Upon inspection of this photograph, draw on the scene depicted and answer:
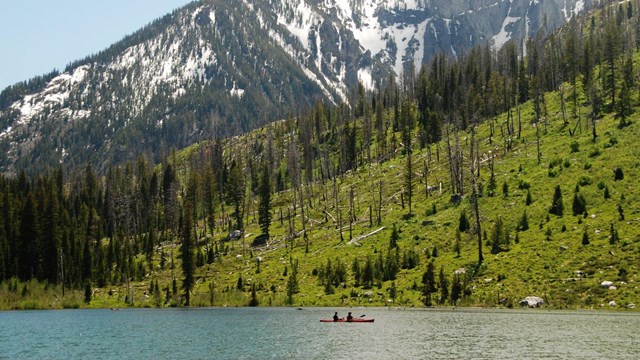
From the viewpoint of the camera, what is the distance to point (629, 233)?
85125 mm

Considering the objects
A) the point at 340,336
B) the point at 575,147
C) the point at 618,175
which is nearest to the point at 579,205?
the point at 618,175

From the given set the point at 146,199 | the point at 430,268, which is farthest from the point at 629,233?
the point at 146,199

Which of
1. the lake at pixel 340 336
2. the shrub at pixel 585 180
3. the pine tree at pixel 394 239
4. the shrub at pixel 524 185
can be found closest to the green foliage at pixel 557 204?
the shrub at pixel 585 180

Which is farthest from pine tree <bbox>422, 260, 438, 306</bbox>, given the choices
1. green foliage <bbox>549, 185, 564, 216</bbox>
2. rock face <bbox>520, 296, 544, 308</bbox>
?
green foliage <bbox>549, 185, 564, 216</bbox>

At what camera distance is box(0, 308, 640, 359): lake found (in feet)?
158

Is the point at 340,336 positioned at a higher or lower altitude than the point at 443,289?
lower

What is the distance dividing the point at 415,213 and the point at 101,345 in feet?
274

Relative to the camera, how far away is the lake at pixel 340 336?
1900 inches

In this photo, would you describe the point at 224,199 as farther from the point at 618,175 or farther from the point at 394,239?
the point at 618,175

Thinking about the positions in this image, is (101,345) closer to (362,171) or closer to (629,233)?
(629,233)

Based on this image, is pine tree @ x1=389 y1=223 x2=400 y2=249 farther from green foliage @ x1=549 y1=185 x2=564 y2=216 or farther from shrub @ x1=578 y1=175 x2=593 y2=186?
shrub @ x1=578 y1=175 x2=593 y2=186

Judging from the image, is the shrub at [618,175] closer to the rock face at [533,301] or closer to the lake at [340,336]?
the rock face at [533,301]

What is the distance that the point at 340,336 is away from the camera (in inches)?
2384

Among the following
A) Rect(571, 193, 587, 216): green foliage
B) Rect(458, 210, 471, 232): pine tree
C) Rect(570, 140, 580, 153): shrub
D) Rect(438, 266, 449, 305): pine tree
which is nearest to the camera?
Rect(438, 266, 449, 305): pine tree
